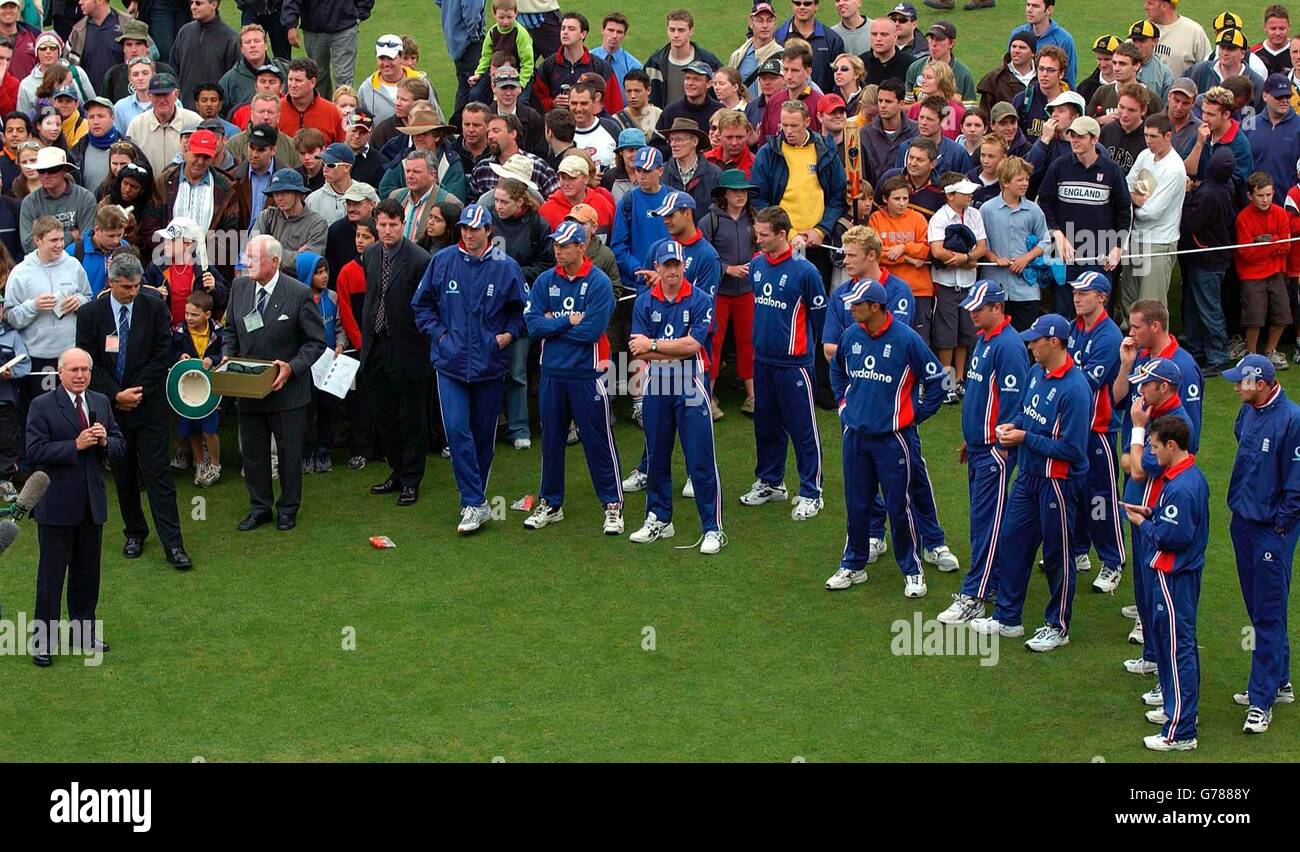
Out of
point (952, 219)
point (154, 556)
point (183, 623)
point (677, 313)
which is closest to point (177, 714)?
point (183, 623)

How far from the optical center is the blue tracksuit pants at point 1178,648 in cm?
994

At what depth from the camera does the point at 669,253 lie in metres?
12.7

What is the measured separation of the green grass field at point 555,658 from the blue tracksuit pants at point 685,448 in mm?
306

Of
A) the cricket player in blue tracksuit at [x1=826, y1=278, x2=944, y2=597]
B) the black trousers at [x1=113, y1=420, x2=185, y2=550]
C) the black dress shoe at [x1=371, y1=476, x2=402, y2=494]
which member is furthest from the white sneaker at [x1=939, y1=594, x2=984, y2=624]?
the black trousers at [x1=113, y1=420, x2=185, y2=550]

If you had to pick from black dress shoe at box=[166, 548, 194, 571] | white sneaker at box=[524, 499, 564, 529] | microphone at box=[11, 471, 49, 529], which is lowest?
black dress shoe at box=[166, 548, 194, 571]

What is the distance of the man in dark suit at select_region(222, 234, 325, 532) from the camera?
43.9ft

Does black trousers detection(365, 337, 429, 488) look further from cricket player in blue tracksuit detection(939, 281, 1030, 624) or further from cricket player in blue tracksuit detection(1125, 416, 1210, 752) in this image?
cricket player in blue tracksuit detection(1125, 416, 1210, 752)

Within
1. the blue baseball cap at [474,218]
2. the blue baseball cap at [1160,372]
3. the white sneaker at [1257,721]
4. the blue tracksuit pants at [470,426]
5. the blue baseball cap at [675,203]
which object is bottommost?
the white sneaker at [1257,721]

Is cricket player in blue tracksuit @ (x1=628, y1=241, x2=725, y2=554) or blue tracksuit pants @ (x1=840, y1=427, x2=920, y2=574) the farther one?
cricket player in blue tracksuit @ (x1=628, y1=241, x2=725, y2=554)

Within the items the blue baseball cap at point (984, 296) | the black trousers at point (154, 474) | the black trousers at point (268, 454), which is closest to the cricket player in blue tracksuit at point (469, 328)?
the black trousers at point (268, 454)

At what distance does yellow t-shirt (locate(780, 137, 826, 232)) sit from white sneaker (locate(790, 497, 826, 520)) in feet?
8.69

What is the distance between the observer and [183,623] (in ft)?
39.0

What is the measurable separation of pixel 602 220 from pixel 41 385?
4.44 meters

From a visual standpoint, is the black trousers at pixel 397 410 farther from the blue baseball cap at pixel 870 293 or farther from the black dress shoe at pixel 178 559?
the blue baseball cap at pixel 870 293
